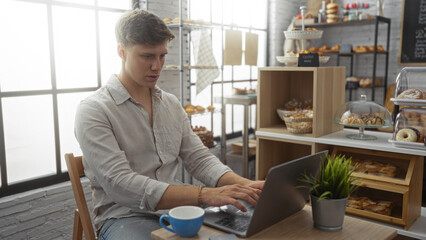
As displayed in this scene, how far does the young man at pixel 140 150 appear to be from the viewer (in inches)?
51.7

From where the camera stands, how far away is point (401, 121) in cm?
200

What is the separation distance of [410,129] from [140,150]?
1.32 m

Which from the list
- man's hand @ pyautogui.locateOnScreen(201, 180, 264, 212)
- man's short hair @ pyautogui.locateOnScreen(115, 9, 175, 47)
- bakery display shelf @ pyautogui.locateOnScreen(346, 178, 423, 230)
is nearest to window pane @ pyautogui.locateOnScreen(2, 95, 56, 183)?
man's short hair @ pyautogui.locateOnScreen(115, 9, 175, 47)

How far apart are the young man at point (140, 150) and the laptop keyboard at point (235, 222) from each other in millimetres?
49

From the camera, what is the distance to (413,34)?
485cm

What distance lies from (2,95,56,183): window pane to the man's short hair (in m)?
1.49

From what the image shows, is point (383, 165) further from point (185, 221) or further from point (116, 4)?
point (116, 4)

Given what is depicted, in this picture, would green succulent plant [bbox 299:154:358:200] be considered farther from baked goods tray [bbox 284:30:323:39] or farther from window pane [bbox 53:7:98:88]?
window pane [bbox 53:7:98:88]

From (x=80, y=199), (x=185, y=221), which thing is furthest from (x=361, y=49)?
(x=185, y=221)

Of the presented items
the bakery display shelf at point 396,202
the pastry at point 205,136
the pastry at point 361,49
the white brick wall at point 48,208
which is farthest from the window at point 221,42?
the bakery display shelf at point 396,202

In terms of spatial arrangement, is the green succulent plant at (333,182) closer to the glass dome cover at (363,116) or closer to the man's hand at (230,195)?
the man's hand at (230,195)

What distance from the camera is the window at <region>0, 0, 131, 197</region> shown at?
258cm

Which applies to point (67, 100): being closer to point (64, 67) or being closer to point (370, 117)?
point (64, 67)

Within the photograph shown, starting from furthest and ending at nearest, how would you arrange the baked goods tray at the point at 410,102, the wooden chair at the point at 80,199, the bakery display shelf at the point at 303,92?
the bakery display shelf at the point at 303,92 → the baked goods tray at the point at 410,102 → the wooden chair at the point at 80,199
